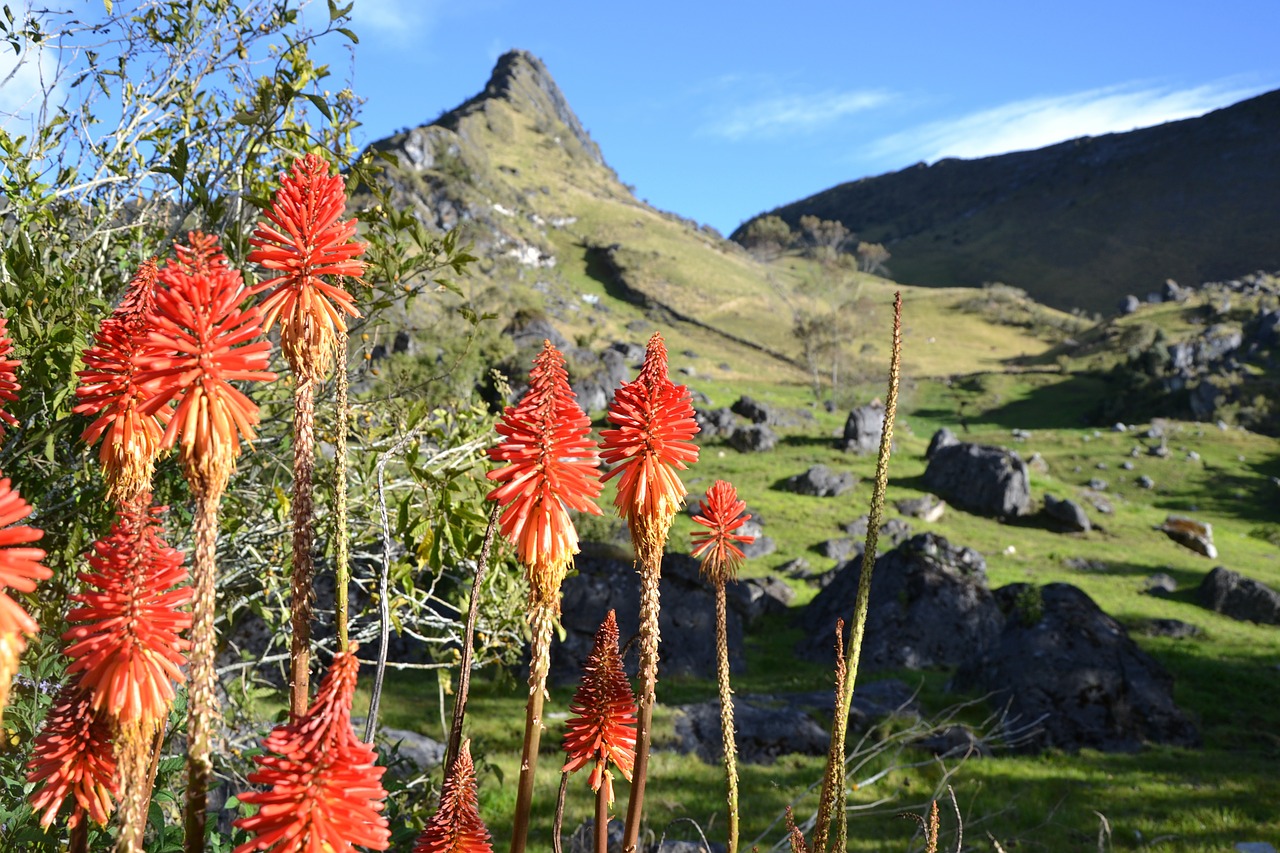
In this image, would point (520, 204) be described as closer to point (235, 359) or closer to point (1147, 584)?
point (1147, 584)

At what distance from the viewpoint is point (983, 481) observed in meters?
37.8

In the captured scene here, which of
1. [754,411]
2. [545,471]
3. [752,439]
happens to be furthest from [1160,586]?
[545,471]

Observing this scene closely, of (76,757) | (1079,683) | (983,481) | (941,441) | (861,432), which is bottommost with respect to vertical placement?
(1079,683)

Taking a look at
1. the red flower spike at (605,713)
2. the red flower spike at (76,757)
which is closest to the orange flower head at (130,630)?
the red flower spike at (76,757)

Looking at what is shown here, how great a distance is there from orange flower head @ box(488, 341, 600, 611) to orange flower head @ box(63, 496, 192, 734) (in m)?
0.76

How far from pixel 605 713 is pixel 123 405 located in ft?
5.08

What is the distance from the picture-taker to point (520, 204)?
445ft

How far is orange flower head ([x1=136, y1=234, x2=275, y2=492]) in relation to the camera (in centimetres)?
169

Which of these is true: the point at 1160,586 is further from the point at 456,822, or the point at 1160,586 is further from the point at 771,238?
the point at 771,238

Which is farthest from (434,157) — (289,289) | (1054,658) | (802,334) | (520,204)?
(289,289)

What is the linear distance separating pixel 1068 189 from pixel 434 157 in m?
133

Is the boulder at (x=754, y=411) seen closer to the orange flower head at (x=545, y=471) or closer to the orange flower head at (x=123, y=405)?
the orange flower head at (x=545, y=471)

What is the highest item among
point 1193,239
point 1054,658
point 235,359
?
point 1193,239

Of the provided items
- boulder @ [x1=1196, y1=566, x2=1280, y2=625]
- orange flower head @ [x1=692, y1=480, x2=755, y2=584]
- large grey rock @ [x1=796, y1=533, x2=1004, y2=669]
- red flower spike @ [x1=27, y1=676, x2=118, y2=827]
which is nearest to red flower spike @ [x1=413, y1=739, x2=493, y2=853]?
red flower spike @ [x1=27, y1=676, x2=118, y2=827]
